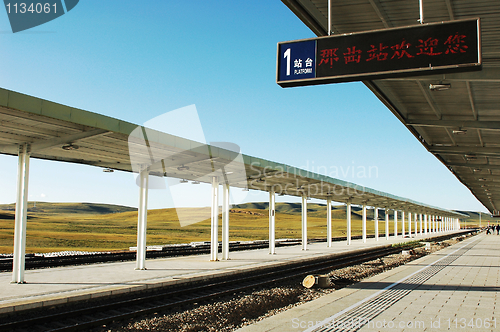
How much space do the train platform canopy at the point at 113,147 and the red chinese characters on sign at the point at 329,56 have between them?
6.36 m

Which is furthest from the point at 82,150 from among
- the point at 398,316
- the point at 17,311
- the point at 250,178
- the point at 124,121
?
the point at 398,316

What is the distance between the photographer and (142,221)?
609 inches

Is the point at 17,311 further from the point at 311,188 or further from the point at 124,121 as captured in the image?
the point at 311,188

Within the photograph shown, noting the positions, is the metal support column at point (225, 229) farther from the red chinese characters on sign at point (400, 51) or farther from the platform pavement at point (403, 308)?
the red chinese characters on sign at point (400, 51)

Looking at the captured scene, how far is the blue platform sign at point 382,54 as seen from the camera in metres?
4.74

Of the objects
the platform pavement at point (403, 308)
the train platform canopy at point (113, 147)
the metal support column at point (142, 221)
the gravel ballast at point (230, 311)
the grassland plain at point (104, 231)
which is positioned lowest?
the grassland plain at point (104, 231)

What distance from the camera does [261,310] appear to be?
9656 millimetres

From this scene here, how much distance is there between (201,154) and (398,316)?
8308 millimetres

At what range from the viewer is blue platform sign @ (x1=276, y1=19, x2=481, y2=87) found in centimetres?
474

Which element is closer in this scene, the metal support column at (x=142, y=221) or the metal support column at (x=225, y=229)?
the metal support column at (x=142, y=221)

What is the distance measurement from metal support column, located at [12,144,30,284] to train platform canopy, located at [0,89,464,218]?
253mm

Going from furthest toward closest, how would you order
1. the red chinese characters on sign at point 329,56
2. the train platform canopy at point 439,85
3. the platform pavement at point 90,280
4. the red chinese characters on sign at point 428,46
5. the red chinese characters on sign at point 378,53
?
the platform pavement at point 90,280 → the train platform canopy at point 439,85 → the red chinese characters on sign at point 329,56 → the red chinese characters on sign at point 378,53 → the red chinese characters on sign at point 428,46

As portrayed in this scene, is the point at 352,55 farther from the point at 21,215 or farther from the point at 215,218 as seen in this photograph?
the point at 215,218

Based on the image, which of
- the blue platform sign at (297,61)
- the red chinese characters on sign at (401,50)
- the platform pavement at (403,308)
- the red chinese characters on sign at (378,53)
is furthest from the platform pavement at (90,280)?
the red chinese characters on sign at (401,50)
